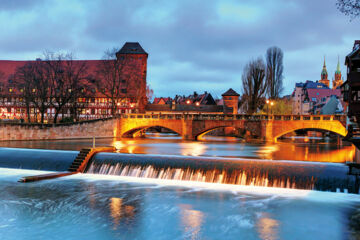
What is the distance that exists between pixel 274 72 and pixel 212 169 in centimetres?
4413

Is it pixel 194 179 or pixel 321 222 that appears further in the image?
pixel 194 179

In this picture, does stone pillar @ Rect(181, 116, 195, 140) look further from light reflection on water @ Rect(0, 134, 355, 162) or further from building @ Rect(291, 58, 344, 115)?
building @ Rect(291, 58, 344, 115)

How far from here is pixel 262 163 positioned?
20641mm

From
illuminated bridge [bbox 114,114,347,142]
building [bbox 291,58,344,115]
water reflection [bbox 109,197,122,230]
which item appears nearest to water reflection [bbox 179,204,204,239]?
water reflection [bbox 109,197,122,230]

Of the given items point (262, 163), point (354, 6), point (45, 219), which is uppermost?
point (354, 6)

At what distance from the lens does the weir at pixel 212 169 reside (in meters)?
18.9

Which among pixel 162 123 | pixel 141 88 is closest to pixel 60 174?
pixel 162 123

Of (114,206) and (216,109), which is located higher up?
(216,109)

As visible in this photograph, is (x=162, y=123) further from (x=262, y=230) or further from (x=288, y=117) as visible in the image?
(x=262, y=230)

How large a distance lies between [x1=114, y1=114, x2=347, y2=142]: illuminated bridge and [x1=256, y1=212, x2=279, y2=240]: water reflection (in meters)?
31.7

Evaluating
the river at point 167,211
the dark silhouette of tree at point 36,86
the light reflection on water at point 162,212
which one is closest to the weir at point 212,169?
the river at point 167,211

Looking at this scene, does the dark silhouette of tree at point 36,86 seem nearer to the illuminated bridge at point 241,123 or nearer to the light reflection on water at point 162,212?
the illuminated bridge at point 241,123

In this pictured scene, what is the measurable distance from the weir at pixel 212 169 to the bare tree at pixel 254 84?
122 ft

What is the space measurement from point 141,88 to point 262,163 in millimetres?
53638
